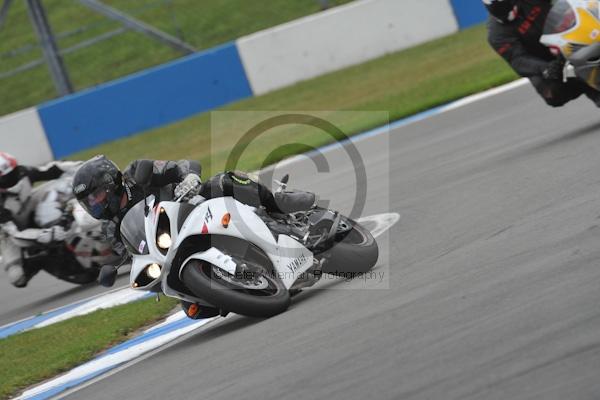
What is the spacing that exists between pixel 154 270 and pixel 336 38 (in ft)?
47.4

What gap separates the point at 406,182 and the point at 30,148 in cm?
1117

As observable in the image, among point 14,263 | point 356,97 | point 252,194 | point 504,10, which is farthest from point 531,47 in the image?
point 356,97

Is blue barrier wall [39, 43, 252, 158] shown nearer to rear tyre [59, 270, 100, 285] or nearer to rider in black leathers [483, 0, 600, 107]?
rear tyre [59, 270, 100, 285]

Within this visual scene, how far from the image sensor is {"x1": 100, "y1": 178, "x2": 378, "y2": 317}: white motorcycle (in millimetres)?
6758

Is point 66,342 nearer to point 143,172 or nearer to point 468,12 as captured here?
point 143,172

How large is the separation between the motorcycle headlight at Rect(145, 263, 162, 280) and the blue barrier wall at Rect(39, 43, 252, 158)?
45.4 feet

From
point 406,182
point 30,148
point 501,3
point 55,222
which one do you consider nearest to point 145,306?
point 55,222

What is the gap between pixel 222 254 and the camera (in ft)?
22.2

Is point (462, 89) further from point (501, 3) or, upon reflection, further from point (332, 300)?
point (332, 300)

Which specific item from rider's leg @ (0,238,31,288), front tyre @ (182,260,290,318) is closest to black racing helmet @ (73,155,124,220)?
front tyre @ (182,260,290,318)

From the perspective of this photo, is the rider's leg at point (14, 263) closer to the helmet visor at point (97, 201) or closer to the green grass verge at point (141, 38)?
the helmet visor at point (97, 201)

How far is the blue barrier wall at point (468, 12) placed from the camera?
21406mm

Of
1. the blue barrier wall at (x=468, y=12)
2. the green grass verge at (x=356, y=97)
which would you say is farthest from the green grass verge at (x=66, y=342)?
the blue barrier wall at (x=468, y=12)

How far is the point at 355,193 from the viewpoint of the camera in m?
11.5
